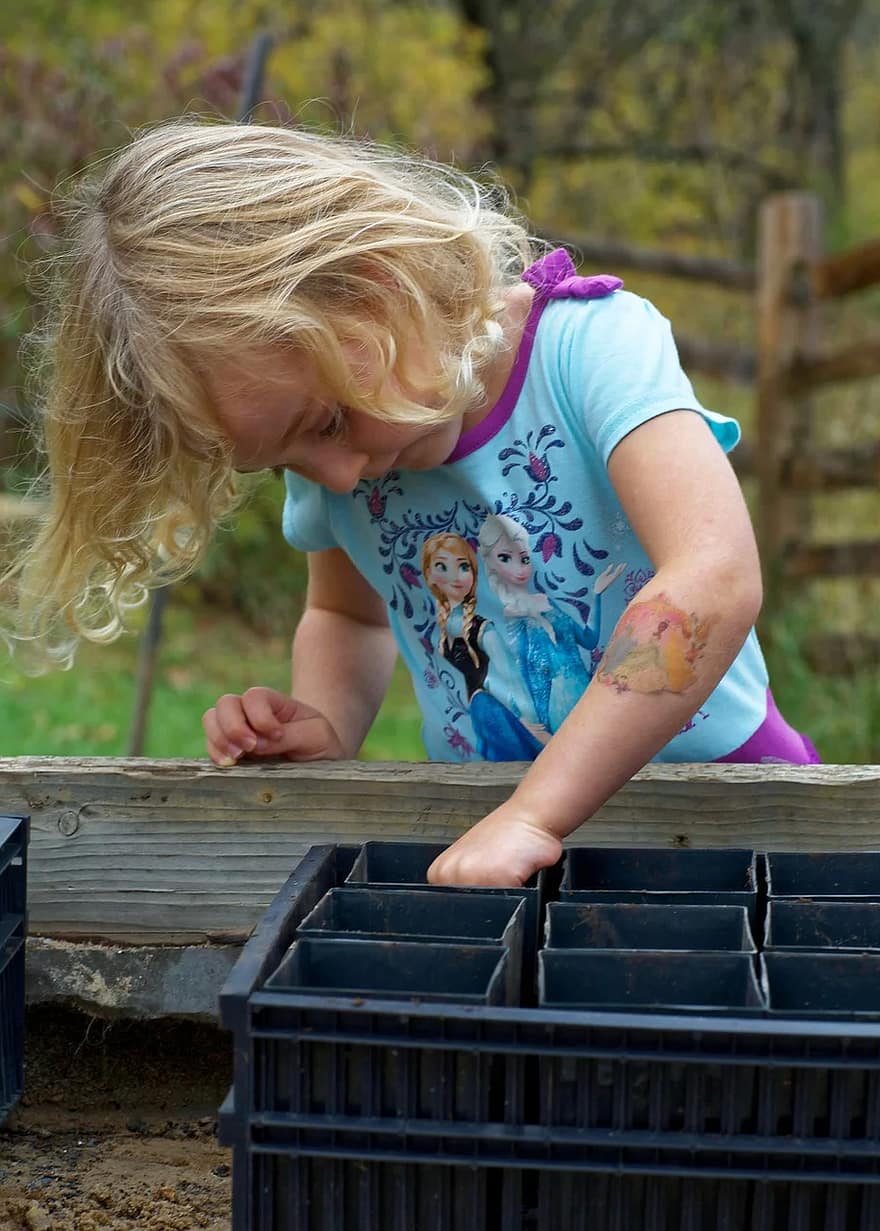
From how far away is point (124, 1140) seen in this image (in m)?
1.79

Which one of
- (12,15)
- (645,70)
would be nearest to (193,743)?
(12,15)

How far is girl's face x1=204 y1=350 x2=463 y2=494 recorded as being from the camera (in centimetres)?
167

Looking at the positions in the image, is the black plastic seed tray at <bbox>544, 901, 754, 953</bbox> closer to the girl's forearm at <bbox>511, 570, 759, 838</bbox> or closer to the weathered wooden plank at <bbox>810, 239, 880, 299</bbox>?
the girl's forearm at <bbox>511, 570, 759, 838</bbox>

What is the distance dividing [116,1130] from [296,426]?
92 centimetres

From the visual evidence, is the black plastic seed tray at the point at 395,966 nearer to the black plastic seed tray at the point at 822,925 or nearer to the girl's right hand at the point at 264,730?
the black plastic seed tray at the point at 822,925

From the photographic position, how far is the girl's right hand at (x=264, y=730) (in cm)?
192

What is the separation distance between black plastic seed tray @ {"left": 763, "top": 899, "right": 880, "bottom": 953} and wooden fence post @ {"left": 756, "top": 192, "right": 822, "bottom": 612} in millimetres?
5305

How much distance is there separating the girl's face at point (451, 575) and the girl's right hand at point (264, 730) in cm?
26

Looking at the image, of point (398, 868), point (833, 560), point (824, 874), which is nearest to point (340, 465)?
point (398, 868)

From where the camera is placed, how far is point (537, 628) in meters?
2.08

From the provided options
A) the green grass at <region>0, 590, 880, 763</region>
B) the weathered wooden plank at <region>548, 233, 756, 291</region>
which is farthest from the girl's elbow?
the weathered wooden plank at <region>548, 233, 756, 291</region>

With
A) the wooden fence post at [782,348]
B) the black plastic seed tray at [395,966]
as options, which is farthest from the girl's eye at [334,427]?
the wooden fence post at [782,348]

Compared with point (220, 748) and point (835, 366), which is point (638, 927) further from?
point (835, 366)

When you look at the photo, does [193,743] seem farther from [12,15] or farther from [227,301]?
[12,15]
